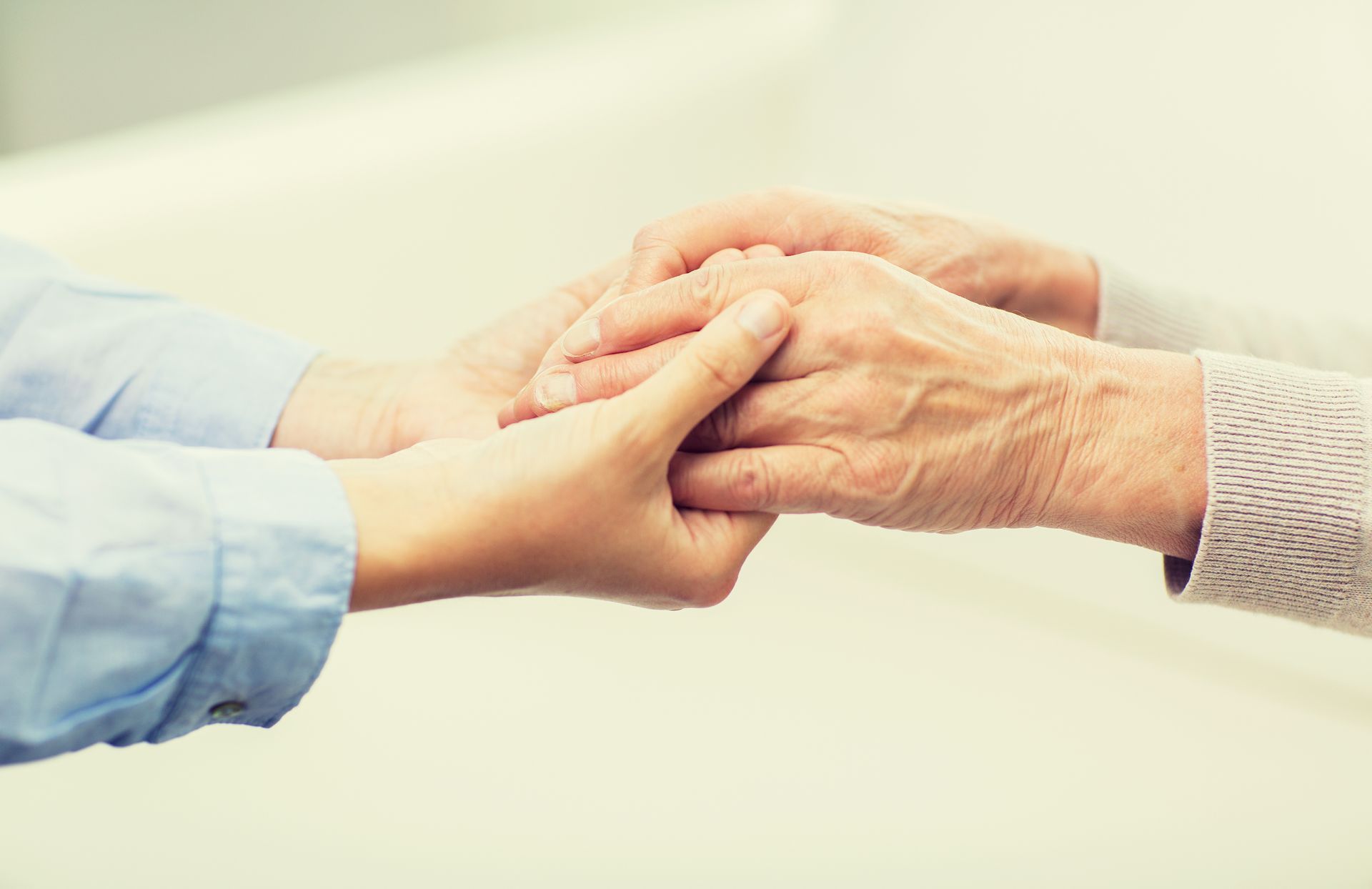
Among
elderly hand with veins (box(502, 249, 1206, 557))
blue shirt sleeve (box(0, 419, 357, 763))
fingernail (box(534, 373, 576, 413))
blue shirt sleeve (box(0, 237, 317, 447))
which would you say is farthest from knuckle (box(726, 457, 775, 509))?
blue shirt sleeve (box(0, 237, 317, 447))

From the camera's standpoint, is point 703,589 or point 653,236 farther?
point 653,236

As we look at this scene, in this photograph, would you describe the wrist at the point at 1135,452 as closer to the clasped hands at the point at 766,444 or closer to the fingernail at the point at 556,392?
the clasped hands at the point at 766,444

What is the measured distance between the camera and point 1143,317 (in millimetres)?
930

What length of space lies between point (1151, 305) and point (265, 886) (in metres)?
0.77

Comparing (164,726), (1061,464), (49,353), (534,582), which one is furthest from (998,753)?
(49,353)


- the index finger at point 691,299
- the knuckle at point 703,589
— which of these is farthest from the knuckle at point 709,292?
the knuckle at point 703,589

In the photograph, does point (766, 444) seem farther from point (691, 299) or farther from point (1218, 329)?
point (1218, 329)

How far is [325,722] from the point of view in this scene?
0.85 meters

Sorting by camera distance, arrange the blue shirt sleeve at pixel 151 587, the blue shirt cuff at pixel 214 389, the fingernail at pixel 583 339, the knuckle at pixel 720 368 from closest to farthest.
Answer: the blue shirt sleeve at pixel 151 587
the knuckle at pixel 720 368
the fingernail at pixel 583 339
the blue shirt cuff at pixel 214 389

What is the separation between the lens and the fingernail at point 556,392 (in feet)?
2.27

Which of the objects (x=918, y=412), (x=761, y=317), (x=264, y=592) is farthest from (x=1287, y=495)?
(x=264, y=592)

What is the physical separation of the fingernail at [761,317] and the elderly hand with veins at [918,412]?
0.03 m

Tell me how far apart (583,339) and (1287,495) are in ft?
1.36

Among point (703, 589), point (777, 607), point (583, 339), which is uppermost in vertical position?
point (583, 339)
